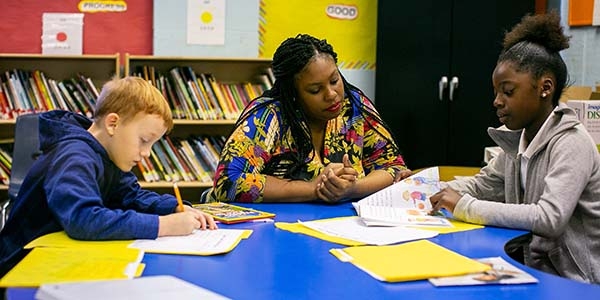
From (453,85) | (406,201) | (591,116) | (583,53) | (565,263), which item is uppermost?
(583,53)

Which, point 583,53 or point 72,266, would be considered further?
point 583,53

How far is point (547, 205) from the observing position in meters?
1.86

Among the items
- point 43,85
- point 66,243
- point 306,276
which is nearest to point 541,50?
point 306,276

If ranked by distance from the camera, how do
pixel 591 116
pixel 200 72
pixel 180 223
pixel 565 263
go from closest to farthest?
pixel 180 223, pixel 565 263, pixel 591 116, pixel 200 72

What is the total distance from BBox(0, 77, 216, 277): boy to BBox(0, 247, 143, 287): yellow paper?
0.11 meters

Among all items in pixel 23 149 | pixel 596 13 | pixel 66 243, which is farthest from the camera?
pixel 596 13

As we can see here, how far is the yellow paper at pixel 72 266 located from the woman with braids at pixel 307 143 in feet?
2.77

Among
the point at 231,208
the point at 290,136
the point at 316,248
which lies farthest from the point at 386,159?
the point at 316,248

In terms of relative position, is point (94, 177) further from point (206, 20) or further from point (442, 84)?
point (442, 84)

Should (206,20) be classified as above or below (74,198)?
above

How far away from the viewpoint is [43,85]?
4.46m

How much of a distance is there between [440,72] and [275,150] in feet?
8.13

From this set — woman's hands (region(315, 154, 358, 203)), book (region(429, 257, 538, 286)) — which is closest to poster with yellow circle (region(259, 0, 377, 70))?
woman's hands (region(315, 154, 358, 203))

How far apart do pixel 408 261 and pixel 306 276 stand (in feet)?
0.76
